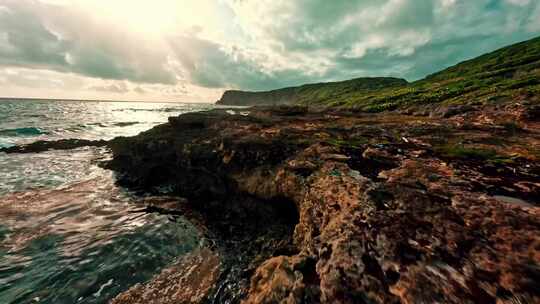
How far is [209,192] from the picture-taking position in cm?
1382

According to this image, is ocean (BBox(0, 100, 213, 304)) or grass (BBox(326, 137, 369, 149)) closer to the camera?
ocean (BBox(0, 100, 213, 304))

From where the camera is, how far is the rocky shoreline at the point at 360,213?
4.36 metres

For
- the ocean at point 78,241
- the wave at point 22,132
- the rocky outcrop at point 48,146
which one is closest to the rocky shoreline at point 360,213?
the ocean at point 78,241

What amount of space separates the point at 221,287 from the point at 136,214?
7.66m

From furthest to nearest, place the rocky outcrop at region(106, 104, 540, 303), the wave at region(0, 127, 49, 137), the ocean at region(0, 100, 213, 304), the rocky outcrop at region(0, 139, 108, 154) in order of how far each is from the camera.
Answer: the wave at region(0, 127, 49, 137) → the rocky outcrop at region(0, 139, 108, 154) → the ocean at region(0, 100, 213, 304) → the rocky outcrop at region(106, 104, 540, 303)

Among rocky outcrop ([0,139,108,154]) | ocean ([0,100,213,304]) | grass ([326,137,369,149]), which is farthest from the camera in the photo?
rocky outcrop ([0,139,108,154])

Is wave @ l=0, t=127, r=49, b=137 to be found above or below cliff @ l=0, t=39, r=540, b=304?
below

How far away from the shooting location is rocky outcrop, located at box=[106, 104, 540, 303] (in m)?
4.34

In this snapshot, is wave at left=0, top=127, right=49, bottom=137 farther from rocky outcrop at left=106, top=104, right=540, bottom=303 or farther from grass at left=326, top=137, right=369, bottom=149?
grass at left=326, top=137, right=369, bottom=149

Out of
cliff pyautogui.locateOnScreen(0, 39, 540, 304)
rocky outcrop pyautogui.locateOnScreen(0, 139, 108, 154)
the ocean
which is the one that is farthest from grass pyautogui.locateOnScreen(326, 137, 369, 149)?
rocky outcrop pyautogui.locateOnScreen(0, 139, 108, 154)

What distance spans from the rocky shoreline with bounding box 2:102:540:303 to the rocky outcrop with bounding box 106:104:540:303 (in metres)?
0.03

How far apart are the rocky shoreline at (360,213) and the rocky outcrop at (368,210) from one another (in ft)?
0.10

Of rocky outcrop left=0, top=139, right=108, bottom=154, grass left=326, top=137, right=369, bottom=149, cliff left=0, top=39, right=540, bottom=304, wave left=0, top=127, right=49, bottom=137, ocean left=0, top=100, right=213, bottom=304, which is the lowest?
wave left=0, top=127, right=49, bottom=137

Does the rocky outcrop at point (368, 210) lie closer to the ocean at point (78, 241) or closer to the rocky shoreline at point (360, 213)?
the rocky shoreline at point (360, 213)
